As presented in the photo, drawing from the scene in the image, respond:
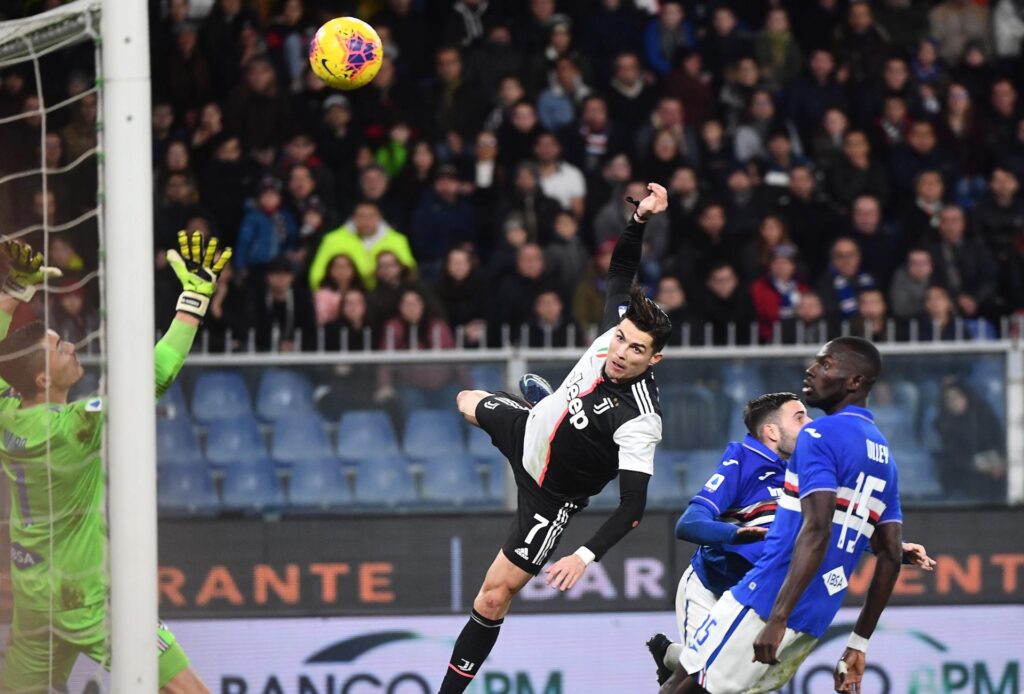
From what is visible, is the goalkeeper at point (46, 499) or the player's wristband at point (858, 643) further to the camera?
the goalkeeper at point (46, 499)

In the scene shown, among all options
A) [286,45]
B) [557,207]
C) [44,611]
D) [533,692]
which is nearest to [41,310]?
[44,611]

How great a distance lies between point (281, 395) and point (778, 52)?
6296mm

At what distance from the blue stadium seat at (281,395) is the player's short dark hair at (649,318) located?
3.57 metres

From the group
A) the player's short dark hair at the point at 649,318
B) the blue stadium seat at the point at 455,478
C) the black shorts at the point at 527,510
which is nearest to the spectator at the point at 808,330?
the blue stadium seat at the point at 455,478

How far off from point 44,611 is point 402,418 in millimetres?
3402

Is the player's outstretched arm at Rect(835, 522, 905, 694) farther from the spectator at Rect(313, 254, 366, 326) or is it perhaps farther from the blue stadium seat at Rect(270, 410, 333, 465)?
the spectator at Rect(313, 254, 366, 326)

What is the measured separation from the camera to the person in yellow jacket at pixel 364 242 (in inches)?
471

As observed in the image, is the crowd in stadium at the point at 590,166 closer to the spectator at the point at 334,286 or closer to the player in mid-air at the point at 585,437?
the spectator at the point at 334,286

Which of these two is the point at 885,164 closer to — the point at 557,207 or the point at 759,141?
the point at 759,141

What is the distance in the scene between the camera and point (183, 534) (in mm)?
10641

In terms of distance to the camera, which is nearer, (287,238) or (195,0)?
(287,238)

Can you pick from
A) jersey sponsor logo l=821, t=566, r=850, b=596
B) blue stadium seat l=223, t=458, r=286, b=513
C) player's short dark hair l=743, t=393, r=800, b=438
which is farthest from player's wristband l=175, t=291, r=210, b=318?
blue stadium seat l=223, t=458, r=286, b=513

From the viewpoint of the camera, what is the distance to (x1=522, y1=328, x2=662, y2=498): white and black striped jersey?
7.62 m

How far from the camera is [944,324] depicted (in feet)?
36.9
